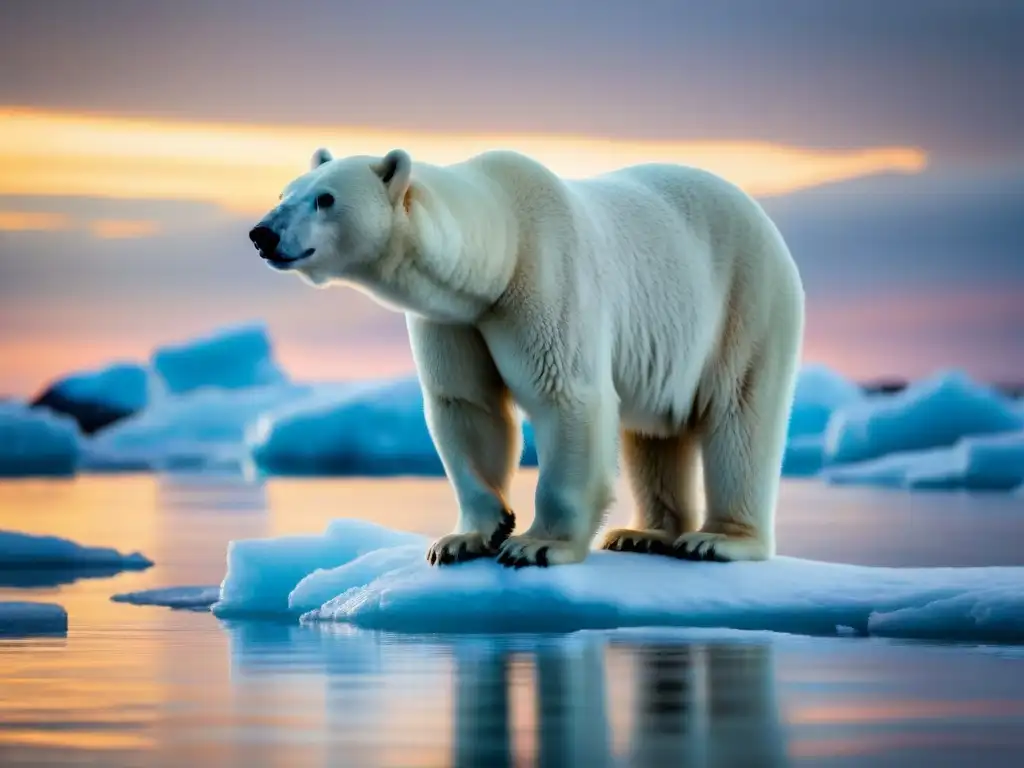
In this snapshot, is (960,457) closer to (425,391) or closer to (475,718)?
(425,391)

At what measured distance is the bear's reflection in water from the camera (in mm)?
5496

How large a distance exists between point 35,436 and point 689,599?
26.5 meters

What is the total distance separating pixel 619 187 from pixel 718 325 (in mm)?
795

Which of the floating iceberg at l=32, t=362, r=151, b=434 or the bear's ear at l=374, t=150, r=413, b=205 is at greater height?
the floating iceberg at l=32, t=362, r=151, b=434

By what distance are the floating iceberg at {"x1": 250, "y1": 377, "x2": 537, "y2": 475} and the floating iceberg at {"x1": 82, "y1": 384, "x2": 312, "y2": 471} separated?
13.1 ft

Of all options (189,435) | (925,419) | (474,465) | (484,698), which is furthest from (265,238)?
(189,435)

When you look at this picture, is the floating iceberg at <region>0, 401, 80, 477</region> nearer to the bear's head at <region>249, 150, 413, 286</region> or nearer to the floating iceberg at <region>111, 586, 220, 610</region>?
the floating iceberg at <region>111, 586, 220, 610</region>

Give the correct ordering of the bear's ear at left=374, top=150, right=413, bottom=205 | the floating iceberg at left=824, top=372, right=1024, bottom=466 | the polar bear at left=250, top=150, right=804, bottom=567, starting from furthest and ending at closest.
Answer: the floating iceberg at left=824, top=372, right=1024, bottom=466
the polar bear at left=250, top=150, right=804, bottom=567
the bear's ear at left=374, top=150, right=413, bottom=205

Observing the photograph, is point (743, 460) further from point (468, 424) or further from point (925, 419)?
point (925, 419)

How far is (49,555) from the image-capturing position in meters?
13.2

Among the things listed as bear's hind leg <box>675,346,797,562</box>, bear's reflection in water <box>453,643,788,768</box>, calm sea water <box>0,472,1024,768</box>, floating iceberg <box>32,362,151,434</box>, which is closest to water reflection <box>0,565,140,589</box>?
calm sea water <box>0,472,1024,768</box>

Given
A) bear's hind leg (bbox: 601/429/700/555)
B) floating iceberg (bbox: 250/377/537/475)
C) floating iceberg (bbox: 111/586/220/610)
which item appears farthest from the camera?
floating iceberg (bbox: 250/377/537/475)

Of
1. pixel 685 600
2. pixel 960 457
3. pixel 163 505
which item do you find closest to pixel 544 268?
pixel 685 600

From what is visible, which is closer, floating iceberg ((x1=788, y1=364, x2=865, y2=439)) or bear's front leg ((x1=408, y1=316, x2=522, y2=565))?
bear's front leg ((x1=408, y1=316, x2=522, y2=565))
